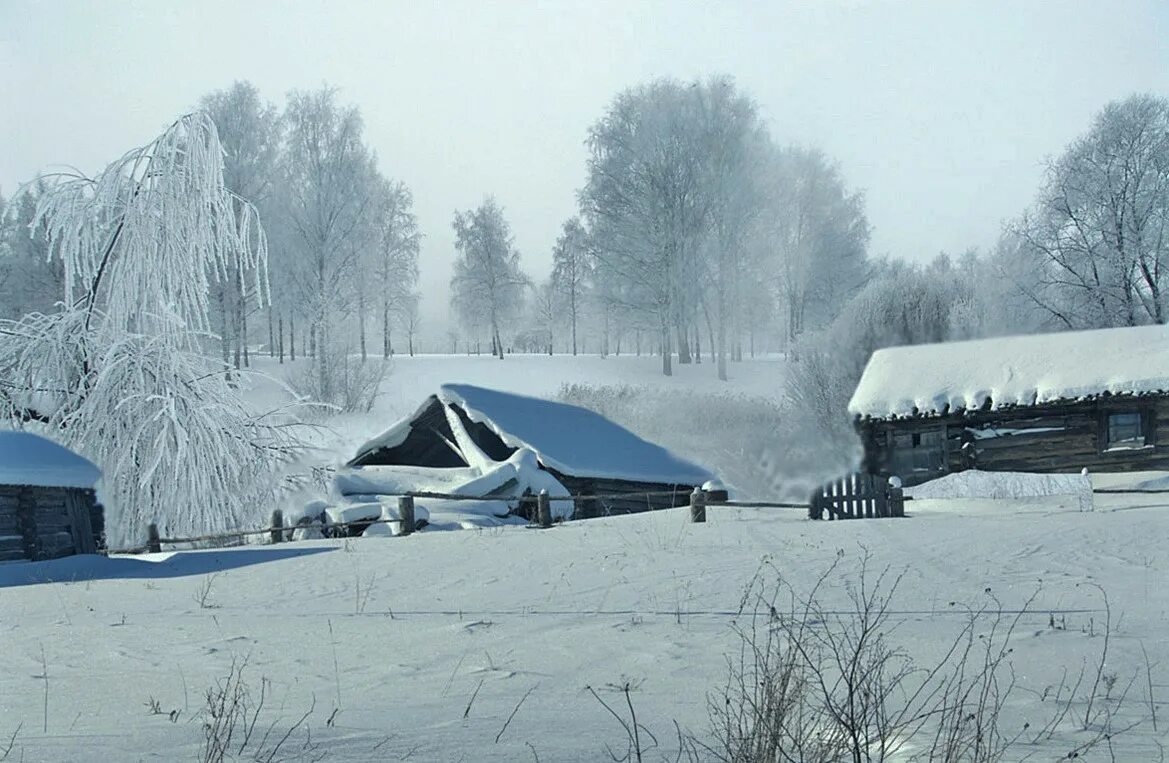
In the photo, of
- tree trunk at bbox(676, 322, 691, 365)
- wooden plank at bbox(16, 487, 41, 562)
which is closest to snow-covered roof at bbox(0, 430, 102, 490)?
wooden plank at bbox(16, 487, 41, 562)

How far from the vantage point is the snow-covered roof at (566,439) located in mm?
20125

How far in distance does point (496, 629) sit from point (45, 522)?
7.41 metres

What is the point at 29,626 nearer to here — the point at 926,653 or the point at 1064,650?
the point at 926,653

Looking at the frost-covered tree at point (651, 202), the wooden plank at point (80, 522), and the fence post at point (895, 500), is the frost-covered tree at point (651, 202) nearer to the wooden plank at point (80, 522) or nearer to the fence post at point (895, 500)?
the fence post at point (895, 500)

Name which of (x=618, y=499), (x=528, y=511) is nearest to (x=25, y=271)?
(x=528, y=511)

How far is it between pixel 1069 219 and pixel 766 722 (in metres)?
26.4

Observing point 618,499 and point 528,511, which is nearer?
point 528,511

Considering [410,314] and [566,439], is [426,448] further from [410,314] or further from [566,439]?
[410,314]

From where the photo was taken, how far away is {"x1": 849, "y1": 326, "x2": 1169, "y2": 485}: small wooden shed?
2097cm

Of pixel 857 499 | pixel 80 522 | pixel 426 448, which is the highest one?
pixel 426 448

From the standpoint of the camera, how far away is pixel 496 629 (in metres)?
7.52

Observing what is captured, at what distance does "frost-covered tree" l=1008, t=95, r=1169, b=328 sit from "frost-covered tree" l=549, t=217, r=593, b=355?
12.6m

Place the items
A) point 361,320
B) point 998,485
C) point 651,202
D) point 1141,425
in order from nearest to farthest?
point 1141,425 < point 998,485 < point 651,202 < point 361,320

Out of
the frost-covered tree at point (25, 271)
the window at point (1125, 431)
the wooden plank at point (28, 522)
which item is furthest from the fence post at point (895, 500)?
the frost-covered tree at point (25, 271)
